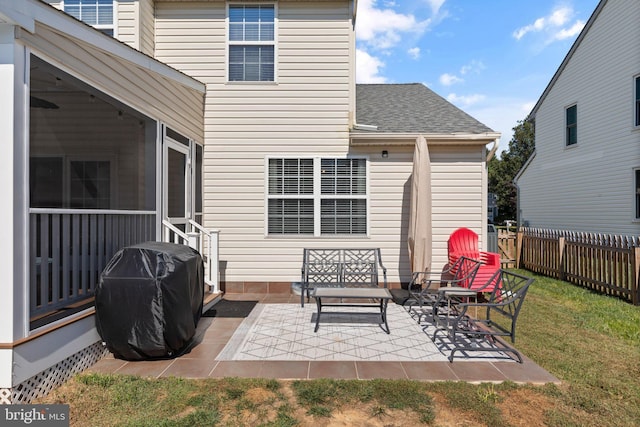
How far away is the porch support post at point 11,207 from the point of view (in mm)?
2674

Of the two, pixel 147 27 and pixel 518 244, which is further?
pixel 518 244

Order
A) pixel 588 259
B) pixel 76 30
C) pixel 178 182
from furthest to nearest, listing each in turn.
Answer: pixel 588 259
pixel 178 182
pixel 76 30

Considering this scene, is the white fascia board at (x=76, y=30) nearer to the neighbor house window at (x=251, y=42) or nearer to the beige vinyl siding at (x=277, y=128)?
the beige vinyl siding at (x=277, y=128)

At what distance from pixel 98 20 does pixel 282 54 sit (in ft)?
11.4

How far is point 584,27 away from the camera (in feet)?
38.2

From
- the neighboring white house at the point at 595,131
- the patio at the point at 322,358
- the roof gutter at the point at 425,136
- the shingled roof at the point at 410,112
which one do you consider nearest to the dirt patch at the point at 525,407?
the patio at the point at 322,358

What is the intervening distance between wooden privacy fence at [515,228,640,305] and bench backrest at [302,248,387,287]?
4.35 m

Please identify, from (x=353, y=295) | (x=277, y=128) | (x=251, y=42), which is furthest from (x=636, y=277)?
(x=251, y=42)

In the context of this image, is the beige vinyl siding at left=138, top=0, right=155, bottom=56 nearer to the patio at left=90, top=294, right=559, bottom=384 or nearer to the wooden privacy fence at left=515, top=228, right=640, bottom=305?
the patio at left=90, top=294, right=559, bottom=384

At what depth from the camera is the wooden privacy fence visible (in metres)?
5.97

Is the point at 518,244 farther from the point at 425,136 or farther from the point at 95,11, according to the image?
the point at 95,11

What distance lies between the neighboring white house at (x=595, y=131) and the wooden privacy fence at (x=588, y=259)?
12.0 feet

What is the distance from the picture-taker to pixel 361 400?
2.87 metres

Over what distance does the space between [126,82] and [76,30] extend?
848mm
